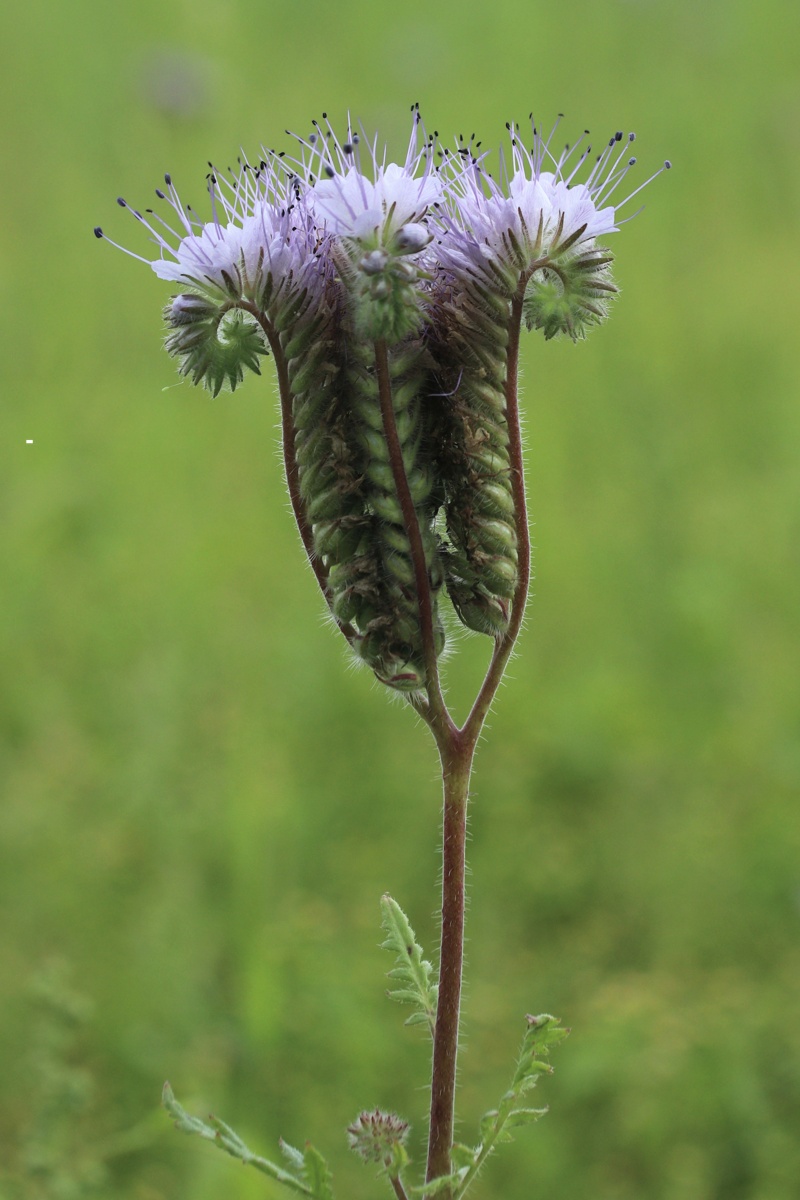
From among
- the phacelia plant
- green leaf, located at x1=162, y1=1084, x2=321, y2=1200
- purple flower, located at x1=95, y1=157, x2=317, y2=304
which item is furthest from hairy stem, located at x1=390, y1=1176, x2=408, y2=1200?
purple flower, located at x1=95, y1=157, x2=317, y2=304

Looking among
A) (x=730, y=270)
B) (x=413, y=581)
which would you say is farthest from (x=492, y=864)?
(x=730, y=270)

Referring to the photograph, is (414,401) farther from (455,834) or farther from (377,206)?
(455,834)

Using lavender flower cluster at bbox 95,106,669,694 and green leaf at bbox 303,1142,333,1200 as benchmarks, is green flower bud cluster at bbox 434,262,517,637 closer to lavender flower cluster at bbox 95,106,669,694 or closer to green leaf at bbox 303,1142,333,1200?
lavender flower cluster at bbox 95,106,669,694

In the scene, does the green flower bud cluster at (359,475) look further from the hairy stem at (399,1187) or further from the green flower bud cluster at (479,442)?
the hairy stem at (399,1187)

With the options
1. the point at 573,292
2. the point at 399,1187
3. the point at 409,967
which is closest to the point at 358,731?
the point at 409,967

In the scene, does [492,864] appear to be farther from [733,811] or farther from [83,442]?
[83,442]

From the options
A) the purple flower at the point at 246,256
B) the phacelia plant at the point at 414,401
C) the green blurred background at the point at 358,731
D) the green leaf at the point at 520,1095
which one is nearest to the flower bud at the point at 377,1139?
the phacelia plant at the point at 414,401
